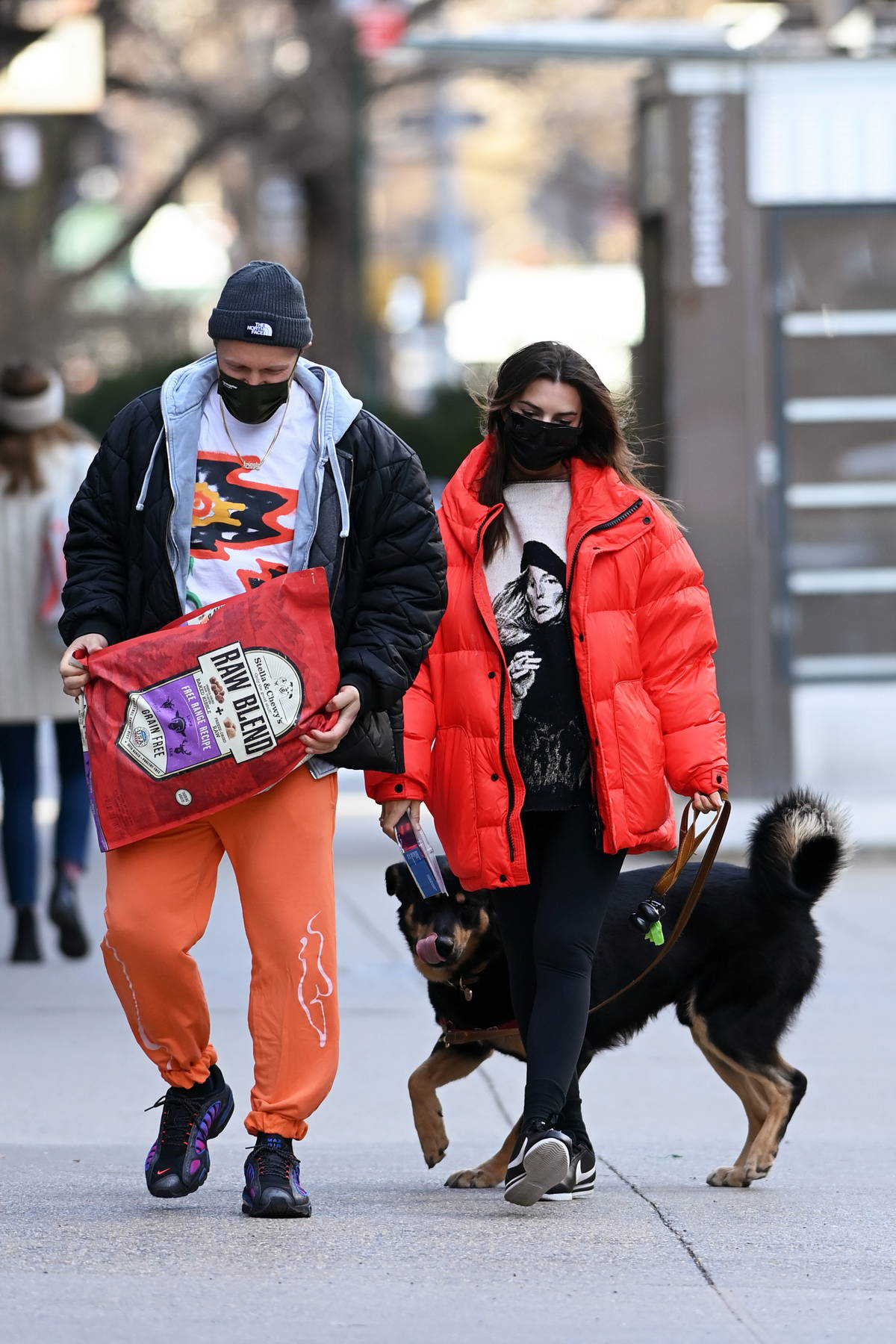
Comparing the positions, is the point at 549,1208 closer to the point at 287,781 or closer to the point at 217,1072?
the point at 217,1072

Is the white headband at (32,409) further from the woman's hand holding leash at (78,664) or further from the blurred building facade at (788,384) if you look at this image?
the blurred building facade at (788,384)

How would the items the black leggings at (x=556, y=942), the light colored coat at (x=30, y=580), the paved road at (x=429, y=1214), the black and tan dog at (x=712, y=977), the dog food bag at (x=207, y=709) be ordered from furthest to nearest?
the light colored coat at (x=30, y=580)
the black and tan dog at (x=712, y=977)
the black leggings at (x=556, y=942)
the dog food bag at (x=207, y=709)
the paved road at (x=429, y=1214)

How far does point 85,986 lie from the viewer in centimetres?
755

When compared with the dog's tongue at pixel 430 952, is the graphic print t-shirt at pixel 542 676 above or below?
above

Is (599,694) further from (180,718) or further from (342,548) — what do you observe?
(180,718)

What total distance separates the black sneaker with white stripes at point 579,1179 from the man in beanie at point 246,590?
23.5 inches

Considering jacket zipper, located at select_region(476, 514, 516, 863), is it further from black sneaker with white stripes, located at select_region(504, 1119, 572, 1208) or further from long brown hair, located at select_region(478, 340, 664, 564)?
black sneaker with white stripes, located at select_region(504, 1119, 572, 1208)

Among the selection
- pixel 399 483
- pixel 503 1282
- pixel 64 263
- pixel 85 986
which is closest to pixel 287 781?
pixel 399 483

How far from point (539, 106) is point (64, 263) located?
8106 millimetres

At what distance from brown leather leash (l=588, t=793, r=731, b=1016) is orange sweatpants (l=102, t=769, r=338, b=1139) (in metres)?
0.75

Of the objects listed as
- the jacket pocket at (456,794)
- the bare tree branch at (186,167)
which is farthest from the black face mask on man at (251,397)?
the bare tree branch at (186,167)

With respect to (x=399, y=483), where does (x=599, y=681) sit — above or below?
below

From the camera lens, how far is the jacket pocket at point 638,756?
4.60 meters

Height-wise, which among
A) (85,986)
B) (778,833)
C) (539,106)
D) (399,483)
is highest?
(539,106)
